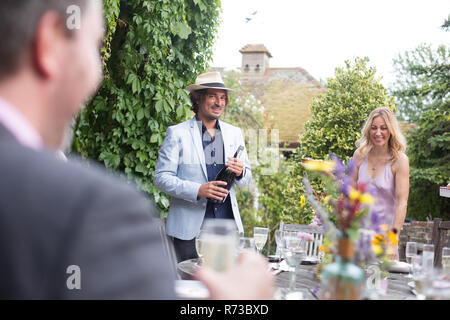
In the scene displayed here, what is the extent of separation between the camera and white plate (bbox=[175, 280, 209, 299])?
5.24ft

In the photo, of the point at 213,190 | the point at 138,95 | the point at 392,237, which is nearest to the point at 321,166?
the point at 392,237

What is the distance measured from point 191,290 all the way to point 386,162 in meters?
2.23

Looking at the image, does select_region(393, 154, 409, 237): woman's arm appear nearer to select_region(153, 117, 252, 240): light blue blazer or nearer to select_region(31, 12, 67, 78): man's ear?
select_region(153, 117, 252, 240): light blue blazer

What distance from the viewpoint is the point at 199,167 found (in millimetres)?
3182

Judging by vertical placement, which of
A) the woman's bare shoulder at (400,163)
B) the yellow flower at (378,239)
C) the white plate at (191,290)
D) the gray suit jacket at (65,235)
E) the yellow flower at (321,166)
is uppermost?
the woman's bare shoulder at (400,163)

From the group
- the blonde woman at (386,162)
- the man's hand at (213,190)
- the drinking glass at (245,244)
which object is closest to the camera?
the drinking glass at (245,244)

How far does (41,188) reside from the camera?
1.83 ft

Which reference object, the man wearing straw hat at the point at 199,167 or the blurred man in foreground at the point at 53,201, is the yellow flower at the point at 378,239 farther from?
the man wearing straw hat at the point at 199,167

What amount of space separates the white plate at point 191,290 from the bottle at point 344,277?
50 centimetres

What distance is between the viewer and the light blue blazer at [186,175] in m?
3.01

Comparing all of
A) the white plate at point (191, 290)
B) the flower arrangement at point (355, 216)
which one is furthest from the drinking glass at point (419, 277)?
the white plate at point (191, 290)

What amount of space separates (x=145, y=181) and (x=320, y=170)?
3.03 meters

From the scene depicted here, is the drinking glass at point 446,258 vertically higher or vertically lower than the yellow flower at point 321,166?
lower

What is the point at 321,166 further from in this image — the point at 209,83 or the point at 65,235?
the point at 209,83
